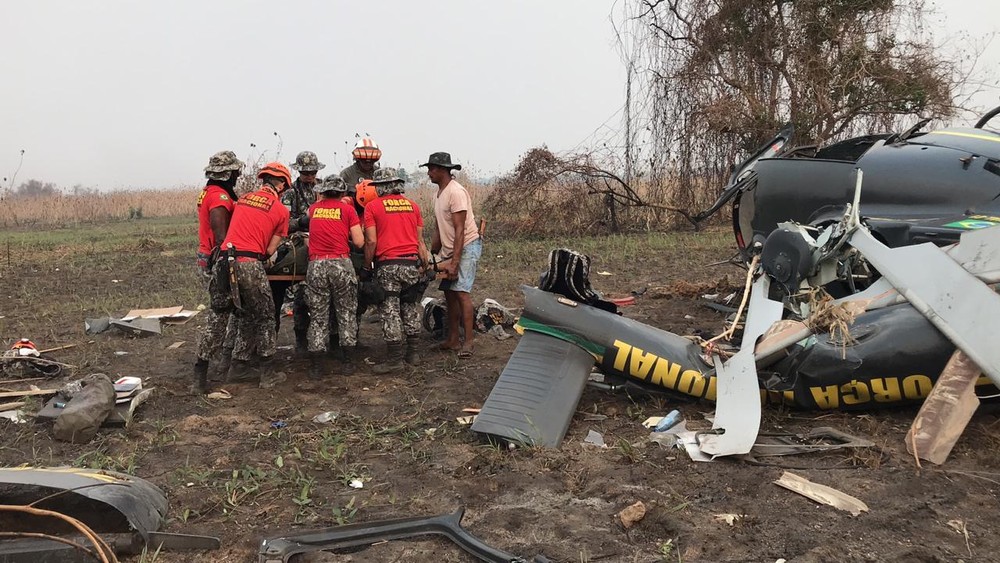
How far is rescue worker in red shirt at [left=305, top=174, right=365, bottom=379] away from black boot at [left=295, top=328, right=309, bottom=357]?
671mm

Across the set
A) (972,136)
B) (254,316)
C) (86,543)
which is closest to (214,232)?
(254,316)

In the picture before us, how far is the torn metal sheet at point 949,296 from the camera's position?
3.08 m

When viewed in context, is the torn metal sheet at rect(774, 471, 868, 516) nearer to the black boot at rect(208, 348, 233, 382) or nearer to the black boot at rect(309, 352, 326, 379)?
the black boot at rect(309, 352, 326, 379)

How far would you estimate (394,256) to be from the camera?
5445 millimetres

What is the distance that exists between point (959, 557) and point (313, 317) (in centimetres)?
440

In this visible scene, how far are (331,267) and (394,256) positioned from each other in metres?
0.54

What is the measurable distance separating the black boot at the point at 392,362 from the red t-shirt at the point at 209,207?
5.31ft

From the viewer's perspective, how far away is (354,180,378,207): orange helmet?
5930 millimetres

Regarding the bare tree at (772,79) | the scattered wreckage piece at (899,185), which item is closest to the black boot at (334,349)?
the scattered wreckage piece at (899,185)

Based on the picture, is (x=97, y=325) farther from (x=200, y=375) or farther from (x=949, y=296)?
(x=949, y=296)

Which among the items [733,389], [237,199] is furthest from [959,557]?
[237,199]

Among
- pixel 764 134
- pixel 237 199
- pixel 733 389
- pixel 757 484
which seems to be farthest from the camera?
pixel 764 134

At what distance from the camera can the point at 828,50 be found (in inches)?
502

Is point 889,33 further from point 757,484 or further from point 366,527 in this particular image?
point 366,527
